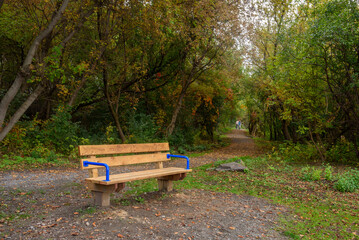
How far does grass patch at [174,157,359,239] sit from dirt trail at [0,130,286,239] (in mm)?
407

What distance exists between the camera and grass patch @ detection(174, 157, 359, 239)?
176 inches

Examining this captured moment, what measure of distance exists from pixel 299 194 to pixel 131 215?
13.7 ft

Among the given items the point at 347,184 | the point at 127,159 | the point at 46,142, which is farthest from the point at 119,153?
the point at 46,142

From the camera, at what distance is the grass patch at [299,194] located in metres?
4.48

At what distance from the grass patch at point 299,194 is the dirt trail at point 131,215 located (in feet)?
1.34

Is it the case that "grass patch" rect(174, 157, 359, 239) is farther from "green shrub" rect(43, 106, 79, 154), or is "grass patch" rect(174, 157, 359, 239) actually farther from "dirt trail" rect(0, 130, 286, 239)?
"green shrub" rect(43, 106, 79, 154)

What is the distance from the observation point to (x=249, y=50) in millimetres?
15305

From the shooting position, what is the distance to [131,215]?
4.17 m

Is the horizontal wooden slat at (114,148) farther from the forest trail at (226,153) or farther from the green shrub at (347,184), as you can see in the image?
the forest trail at (226,153)

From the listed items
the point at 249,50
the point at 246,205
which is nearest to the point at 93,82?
the point at 249,50

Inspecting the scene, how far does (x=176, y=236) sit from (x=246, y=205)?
231 cm

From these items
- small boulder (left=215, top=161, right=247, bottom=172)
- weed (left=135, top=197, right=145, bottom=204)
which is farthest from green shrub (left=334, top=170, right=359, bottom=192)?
weed (left=135, top=197, right=145, bottom=204)

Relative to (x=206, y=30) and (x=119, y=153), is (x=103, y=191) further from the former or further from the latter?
(x=206, y=30)

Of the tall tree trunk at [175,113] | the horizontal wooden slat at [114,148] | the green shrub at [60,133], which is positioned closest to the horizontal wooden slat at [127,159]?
the horizontal wooden slat at [114,148]
